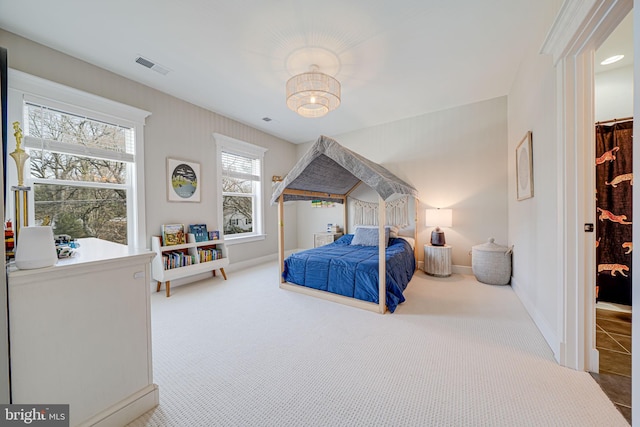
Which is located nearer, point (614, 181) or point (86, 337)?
point (86, 337)

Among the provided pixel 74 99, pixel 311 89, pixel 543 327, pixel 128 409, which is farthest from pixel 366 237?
pixel 74 99

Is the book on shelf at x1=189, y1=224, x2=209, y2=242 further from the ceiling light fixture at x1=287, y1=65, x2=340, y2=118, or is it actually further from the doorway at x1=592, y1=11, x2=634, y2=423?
the doorway at x1=592, y1=11, x2=634, y2=423

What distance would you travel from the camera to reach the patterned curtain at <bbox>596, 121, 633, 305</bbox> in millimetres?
2645

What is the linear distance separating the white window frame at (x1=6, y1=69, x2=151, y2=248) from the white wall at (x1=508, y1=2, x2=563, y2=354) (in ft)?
14.0

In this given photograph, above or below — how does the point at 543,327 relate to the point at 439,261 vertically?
below

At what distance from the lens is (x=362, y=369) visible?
5.51 feet

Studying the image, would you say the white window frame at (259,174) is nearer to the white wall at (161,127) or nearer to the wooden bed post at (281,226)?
the white wall at (161,127)

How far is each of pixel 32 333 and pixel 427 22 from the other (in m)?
3.43

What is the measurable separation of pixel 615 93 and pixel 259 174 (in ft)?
17.6

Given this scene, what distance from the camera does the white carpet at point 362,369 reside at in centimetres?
131

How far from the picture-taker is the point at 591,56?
1.54 metres

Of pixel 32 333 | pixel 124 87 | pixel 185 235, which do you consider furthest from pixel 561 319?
pixel 124 87

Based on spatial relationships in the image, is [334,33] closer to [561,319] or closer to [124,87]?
[124,87]

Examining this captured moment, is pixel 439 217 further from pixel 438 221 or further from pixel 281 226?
pixel 281 226
